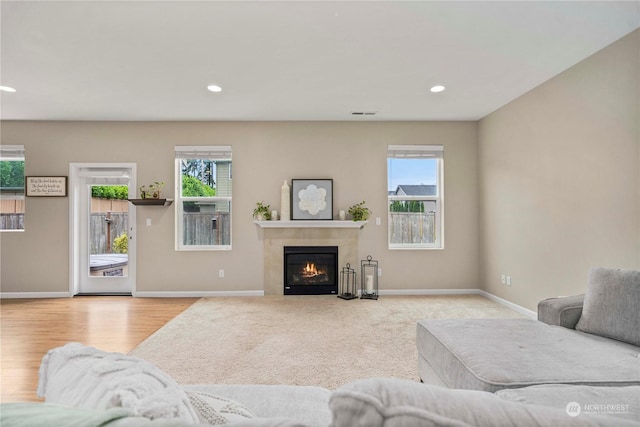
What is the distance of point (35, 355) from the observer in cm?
283

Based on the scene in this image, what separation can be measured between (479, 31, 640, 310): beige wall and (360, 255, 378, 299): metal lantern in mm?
1672

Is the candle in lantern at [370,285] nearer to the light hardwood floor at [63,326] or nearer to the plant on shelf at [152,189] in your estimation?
the light hardwood floor at [63,326]

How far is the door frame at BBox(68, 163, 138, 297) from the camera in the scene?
4918 mm

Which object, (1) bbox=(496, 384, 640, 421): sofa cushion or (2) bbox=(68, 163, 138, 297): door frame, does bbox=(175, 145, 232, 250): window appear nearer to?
(2) bbox=(68, 163, 138, 297): door frame

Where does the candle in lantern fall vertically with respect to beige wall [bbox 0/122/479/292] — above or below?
below

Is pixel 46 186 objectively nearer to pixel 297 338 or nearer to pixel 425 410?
pixel 297 338

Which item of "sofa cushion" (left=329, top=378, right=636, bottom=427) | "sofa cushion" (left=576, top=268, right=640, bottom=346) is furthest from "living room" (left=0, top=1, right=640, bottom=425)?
"sofa cushion" (left=329, top=378, right=636, bottom=427)

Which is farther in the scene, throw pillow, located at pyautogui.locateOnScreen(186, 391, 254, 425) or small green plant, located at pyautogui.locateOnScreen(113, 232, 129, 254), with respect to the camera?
small green plant, located at pyautogui.locateOnScreen(113, 232, 129, 254)

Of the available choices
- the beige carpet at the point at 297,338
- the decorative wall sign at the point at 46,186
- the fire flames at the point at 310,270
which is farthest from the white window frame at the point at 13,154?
the fire flames at the point at 310,270

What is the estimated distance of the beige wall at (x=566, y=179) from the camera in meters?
2.65

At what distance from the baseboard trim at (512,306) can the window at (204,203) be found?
397cm

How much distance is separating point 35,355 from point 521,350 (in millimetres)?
3730

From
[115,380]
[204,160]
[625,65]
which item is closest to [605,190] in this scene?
[625,65]

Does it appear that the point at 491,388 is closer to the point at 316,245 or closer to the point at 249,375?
the point at 249,375
